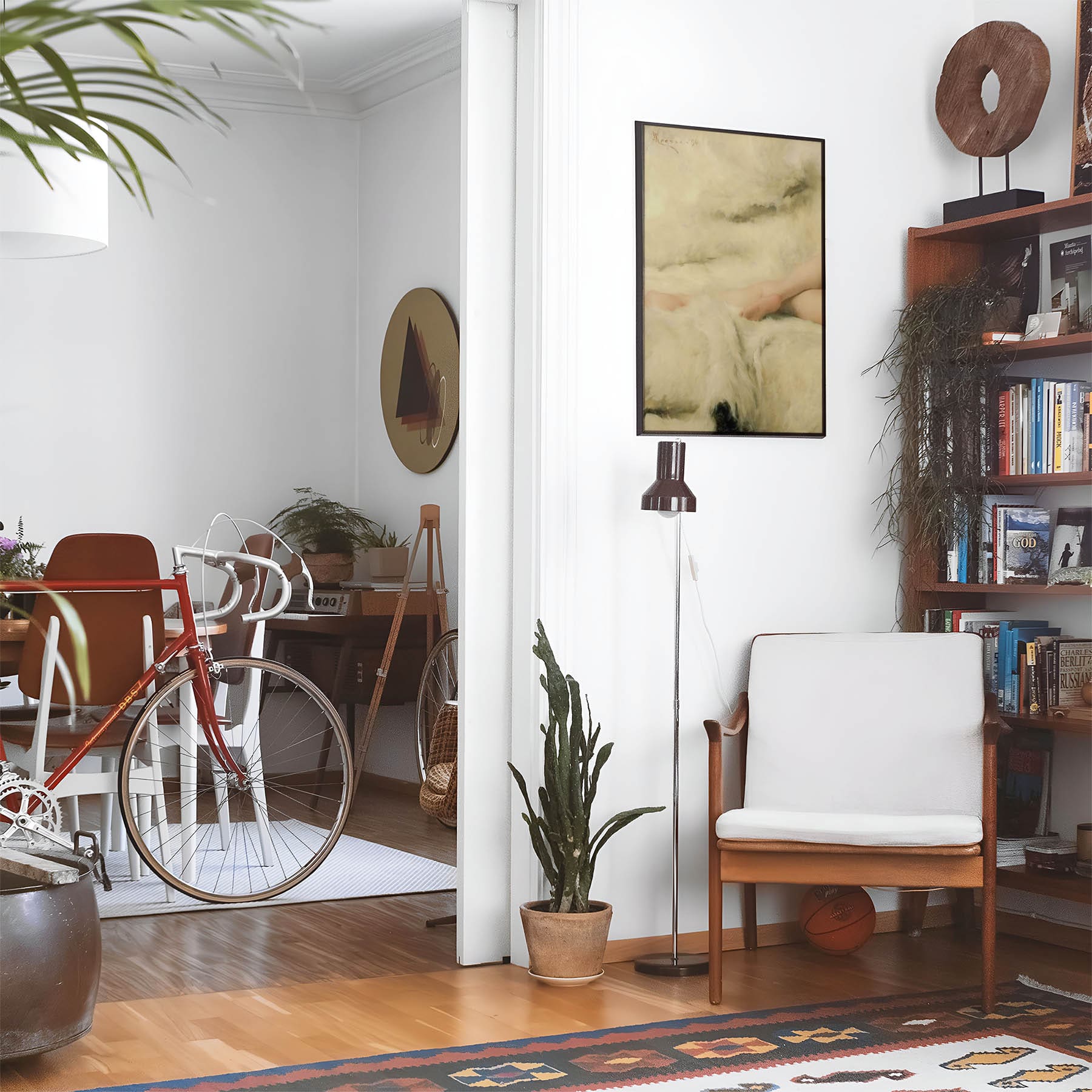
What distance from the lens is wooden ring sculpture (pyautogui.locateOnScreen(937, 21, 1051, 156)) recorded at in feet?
12.5

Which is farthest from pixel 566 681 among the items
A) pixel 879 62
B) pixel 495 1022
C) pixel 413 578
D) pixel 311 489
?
pixel 311 489

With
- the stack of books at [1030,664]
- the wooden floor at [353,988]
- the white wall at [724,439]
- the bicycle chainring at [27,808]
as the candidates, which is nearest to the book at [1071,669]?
the stack of books at [1030,664]

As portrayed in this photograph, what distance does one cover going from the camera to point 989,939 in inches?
123

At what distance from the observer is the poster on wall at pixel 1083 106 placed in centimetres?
374

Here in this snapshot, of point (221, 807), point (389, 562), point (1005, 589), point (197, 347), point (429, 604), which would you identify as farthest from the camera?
point (197, 347)

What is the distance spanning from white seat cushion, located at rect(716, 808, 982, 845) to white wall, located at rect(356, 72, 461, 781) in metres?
2.96

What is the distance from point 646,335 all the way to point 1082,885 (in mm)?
1753

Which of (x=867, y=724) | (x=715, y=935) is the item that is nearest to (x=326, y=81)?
(x=867, y=724)

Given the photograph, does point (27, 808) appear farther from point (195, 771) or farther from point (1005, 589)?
point (1005, 589)

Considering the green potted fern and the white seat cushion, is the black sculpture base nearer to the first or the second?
the white seat cushion

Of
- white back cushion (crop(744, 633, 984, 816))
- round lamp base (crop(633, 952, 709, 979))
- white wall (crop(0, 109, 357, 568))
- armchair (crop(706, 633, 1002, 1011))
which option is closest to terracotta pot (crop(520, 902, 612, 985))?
round lamp base (crop(633, 952, 709, 979))

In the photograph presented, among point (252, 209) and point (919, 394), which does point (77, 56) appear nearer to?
point (252, 209)

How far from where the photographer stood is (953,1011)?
314cm

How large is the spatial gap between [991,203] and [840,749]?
1.52m
